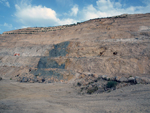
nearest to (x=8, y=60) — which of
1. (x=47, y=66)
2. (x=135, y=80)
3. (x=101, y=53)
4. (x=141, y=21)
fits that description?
(x=47, y=66)

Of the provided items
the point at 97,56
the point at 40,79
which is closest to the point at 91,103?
the point at 40,79

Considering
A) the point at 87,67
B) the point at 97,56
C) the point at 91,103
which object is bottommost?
the point at 91,103

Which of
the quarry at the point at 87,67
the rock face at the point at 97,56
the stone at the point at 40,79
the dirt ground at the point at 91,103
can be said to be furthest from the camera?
the stone at the point at 40,79

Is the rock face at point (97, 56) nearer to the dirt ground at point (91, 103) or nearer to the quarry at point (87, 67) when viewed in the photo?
the quarry at point (87, 67)

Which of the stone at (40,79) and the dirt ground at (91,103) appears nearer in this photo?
the dirt ground at (91,103)

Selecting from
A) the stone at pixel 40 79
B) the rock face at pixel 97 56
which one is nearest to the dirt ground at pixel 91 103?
the rock face at pixel 97 56

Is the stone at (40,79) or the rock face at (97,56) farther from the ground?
the rock face at (97,56)

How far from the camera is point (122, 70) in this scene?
43.2 feet

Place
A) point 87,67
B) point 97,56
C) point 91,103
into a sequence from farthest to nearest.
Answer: point 97,56 < point 87,67 < point 91,103

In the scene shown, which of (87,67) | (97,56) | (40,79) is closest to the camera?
(40,79)

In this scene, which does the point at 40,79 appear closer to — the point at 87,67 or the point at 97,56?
the point at 87,67

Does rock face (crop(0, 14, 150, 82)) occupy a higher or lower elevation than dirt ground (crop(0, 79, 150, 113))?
higher

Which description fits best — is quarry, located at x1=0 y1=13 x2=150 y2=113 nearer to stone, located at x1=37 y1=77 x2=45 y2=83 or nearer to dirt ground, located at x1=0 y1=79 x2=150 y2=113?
stone, located at x1=37 y1=77 x2=45 y2=83

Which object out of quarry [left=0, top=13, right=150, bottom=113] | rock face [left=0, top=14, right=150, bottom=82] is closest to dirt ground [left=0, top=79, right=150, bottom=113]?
quarry [left=0, top=13, right=150, bottom=113]
